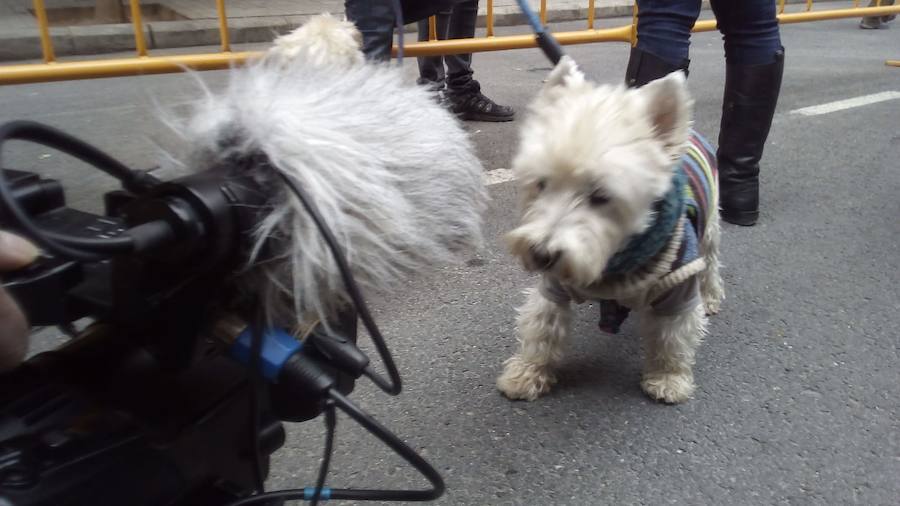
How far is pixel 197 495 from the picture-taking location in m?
1.00

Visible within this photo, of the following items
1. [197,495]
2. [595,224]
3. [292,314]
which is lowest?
[197,495]

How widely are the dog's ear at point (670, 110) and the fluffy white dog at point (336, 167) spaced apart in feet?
3.21

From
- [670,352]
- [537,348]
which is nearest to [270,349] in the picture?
[537,348]

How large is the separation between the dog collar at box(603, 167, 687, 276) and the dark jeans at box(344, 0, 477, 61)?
1007 millimetres

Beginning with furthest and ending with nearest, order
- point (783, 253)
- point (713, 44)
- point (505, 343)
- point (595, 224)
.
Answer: point (713, 44) → point (783, 253) → point (505, 343) → point (595, 224)

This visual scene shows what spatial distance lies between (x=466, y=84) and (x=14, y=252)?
4345mm

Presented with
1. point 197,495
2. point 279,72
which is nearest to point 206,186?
point 279,72

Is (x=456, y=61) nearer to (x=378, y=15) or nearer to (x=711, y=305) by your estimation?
(x=378, y=15)

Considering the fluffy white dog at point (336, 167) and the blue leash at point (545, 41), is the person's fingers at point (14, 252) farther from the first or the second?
the blue leash at point (545, 41)

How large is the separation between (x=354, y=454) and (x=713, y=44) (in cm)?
806

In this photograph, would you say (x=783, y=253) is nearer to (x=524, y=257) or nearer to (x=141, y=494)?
(x=524, y=257)

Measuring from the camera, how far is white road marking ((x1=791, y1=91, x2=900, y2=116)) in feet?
17.8

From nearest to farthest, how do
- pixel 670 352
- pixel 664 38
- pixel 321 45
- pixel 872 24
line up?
1. pixel 321 45
2. pixel 670 352
3. pixel 664 38
4. pixel 872 24

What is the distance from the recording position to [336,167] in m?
0.78
